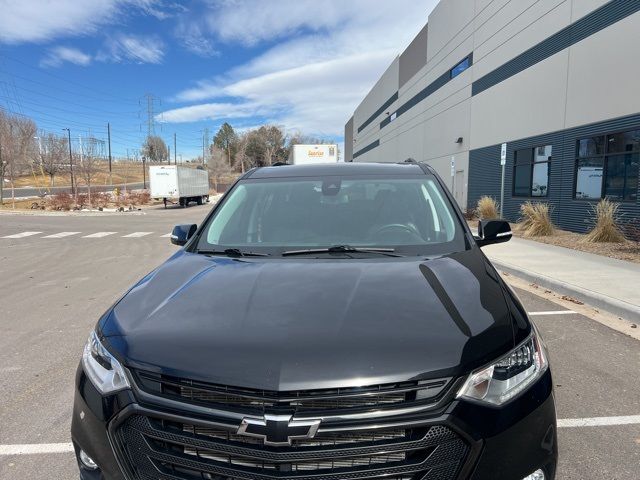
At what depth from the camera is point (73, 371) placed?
428 centimetres

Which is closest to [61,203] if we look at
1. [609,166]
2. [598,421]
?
[609,166]

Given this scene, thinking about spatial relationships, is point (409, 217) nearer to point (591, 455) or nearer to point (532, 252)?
point (591, 455)

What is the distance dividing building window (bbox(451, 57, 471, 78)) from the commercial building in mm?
62

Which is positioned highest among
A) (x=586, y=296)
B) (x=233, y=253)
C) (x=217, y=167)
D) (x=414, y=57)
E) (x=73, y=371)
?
(x=414, y=57)

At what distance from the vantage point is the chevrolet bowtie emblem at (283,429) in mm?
1562

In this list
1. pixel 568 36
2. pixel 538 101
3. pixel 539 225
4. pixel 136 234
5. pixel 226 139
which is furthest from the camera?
pixel 226 139

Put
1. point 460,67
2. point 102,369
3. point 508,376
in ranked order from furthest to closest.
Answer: point 460,67 → point 102,369 → point 508,376

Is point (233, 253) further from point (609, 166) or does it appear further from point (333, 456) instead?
point (609, 166)

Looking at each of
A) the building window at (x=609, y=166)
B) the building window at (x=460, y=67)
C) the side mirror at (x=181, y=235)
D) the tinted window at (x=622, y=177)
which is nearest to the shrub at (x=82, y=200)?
the building window at (x=460, y=67)

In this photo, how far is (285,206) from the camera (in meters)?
3.37

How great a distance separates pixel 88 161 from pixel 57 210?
11.6 m

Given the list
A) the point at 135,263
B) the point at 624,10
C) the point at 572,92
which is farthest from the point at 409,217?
the point at 572,92

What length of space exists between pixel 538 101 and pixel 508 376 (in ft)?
61.4

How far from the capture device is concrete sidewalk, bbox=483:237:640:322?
6418 millimetres
